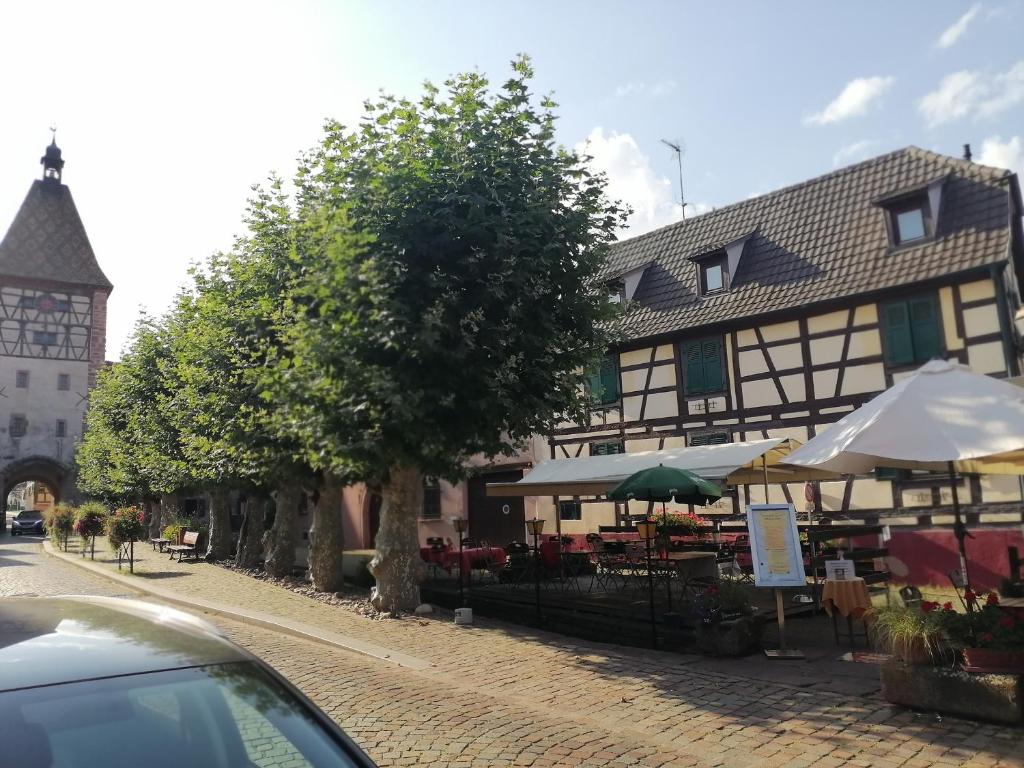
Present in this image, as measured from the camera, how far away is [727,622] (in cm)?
867

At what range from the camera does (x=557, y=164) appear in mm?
11078

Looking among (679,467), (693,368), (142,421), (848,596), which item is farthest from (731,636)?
(142,421)

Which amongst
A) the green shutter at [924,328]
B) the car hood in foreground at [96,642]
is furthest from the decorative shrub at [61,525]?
the car hood in foreground at [96,642]

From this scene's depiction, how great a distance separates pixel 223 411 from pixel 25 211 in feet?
151

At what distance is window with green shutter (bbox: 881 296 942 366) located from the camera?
50.0ft

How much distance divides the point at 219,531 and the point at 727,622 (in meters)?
17.3

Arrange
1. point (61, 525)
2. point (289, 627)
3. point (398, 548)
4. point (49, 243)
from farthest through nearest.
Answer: point (49, 243), point (61, 525), point (398, 548), point (289, 627)

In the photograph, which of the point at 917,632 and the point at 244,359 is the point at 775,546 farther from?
the point at 244,359

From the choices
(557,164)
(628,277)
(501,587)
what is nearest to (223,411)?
(501,587)

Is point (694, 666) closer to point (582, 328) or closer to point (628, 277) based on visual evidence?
point (582, 328)

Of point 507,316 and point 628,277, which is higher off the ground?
point 628,277

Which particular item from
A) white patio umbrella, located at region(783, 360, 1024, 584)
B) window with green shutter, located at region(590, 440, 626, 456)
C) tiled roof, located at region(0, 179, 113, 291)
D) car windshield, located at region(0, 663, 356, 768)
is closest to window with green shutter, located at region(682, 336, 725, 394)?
window with green shutter, located at region(590, 440, 626, 456)

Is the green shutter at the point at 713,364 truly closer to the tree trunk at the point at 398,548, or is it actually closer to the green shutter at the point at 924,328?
the green shutter at the point at 924,328

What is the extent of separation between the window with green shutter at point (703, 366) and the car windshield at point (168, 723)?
17.1m
